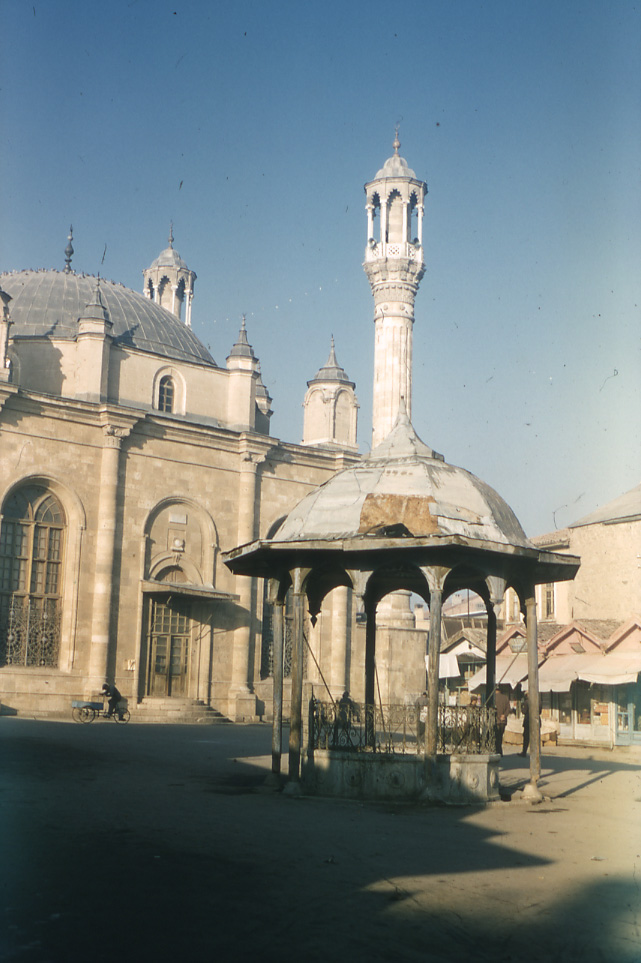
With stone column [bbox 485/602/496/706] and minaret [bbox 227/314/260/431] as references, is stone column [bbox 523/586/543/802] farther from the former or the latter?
minaret [bbox 227/314/260/431]

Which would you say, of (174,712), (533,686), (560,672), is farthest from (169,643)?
(533,686)

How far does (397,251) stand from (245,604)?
1592 cm

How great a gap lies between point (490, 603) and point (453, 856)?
17.3 ft

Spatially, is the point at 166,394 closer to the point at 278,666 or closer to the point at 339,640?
the point at 339,640

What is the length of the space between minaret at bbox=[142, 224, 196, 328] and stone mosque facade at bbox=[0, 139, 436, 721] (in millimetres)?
9010

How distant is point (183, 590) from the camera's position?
31578 millimetres

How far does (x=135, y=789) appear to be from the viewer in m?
12.6

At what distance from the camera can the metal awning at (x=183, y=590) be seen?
1244 inches

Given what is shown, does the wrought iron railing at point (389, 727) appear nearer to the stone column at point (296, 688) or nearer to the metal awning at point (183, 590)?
the stone column at point (296, 688)

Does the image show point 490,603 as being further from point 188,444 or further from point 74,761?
point 188,444

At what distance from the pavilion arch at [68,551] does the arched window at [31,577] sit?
14 cm

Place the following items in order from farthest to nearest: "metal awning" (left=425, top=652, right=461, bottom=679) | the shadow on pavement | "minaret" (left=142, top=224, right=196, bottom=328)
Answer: "minaret" (left=142, top=224, right=196, bottom=328) < "metal awning" (left=425, top=652, right=461, bottom=679) < the shadow on pavement

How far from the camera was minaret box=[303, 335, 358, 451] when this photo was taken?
137 ft

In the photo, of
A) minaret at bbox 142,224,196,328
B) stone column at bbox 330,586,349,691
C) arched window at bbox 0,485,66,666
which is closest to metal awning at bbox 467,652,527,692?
stone column at bbox 330,586,349,691
